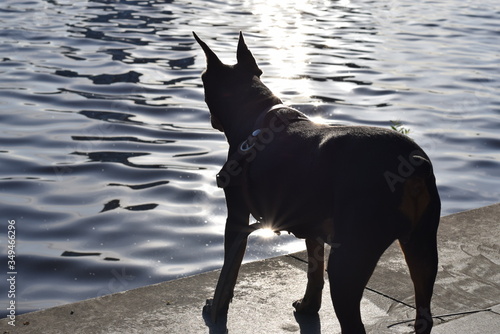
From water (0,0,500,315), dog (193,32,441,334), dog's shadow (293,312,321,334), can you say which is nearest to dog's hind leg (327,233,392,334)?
dog (193,32,441,334)

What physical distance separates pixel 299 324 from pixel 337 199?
1153 mm

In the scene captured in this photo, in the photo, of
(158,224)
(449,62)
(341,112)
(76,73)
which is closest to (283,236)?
(158,224)

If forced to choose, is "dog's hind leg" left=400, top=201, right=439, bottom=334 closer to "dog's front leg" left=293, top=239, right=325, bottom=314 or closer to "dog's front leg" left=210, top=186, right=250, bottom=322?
"dog's front leg" left=293, top=239, right=325, bottom=314

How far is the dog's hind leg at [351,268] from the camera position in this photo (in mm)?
4160

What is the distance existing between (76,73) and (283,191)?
11.0 m

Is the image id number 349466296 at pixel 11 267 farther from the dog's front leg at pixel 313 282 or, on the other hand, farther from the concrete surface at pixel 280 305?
the dog's front leg at pixel 313 282

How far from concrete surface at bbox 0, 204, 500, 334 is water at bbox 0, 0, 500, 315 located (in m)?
1.27

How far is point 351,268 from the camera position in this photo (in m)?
4.16

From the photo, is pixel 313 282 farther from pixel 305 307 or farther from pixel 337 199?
pixel 337 199

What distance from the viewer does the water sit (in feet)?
24.9

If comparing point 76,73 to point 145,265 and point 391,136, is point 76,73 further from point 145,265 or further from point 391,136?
point 391,136

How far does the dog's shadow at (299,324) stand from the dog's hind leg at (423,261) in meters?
0.73
